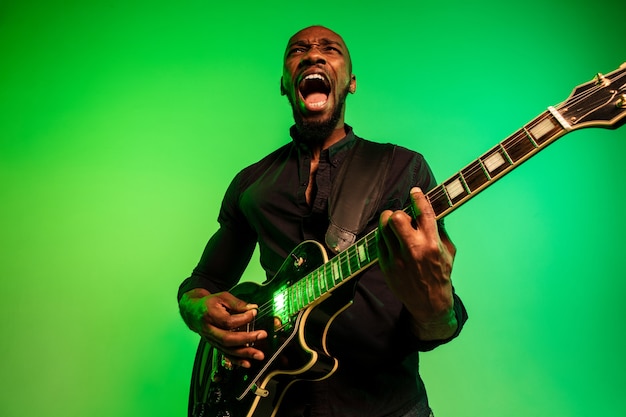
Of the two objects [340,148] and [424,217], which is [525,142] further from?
[340,148]

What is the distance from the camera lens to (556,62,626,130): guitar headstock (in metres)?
0.78

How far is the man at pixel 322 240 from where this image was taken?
35.0 inches

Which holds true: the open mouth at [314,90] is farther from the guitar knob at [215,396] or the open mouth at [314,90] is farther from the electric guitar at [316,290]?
the guitar knob at [215,396]

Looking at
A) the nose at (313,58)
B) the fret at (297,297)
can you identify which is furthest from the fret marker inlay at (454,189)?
the nose at (313,58)

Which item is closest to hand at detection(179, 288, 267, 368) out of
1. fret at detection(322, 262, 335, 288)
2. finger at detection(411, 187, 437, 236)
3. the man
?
the man

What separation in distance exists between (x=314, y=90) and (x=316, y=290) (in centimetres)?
80

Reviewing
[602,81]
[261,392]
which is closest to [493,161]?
[602,81]

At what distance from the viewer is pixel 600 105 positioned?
0.80 metres

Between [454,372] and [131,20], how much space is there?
2463 mm

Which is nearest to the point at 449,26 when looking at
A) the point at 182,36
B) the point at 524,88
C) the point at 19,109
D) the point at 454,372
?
the point at 524,88

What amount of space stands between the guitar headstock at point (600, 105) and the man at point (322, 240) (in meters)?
0.30

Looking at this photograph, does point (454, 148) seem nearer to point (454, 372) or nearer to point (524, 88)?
point (524, 88)

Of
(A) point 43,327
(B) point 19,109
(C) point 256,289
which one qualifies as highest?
(B) point 19,109

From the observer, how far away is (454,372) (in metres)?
2.00
